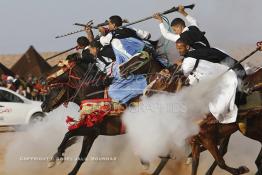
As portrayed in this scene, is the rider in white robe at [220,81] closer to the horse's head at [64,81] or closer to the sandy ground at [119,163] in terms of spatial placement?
the horse's head at [64,81]

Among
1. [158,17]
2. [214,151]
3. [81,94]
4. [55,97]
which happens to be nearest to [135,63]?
[158,17]

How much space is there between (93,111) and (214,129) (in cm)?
228

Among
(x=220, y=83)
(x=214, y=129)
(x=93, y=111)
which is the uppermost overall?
(x=220, y=83)

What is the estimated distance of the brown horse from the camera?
10445 millimetres

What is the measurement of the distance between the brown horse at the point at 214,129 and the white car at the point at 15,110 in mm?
11816

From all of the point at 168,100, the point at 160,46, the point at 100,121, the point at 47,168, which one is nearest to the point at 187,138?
the point at 168,100

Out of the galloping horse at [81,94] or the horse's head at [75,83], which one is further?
the horse's head at [75,83]

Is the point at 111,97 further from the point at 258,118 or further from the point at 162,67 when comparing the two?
the point at 258,118

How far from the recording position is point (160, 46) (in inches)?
505

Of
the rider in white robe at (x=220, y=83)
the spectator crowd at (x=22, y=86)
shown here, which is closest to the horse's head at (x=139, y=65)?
the rider in white robe at (x=220, y=83)

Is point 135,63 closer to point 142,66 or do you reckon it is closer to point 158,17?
point 142,66

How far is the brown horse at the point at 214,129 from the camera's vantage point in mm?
10445

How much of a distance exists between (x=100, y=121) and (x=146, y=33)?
2009 millimetres

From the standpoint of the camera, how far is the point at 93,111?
11859 mm
